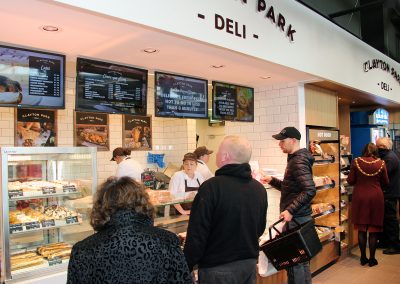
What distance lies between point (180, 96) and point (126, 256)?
291 centimetres

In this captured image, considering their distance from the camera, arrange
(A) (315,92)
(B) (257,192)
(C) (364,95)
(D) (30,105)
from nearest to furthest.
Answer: (B) (257,192)
(D) (30,105)
(A) (315,92)
(C) (364,95)

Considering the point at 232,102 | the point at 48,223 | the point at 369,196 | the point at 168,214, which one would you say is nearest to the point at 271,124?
the point at 232,102

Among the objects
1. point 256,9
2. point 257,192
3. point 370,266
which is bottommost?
point 370,266

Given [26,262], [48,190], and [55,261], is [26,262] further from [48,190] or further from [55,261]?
[48,190]

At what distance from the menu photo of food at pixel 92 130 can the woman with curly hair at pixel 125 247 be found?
225 inches

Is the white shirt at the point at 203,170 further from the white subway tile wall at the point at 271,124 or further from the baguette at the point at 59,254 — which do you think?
the baguette at the point at 59,254

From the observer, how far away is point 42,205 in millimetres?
3688

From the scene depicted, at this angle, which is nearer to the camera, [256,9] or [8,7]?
[8,7]

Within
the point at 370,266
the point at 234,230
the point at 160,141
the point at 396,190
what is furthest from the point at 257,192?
the point at 160,141

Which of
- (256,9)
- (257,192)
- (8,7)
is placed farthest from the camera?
(256,9)

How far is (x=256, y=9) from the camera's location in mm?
3971

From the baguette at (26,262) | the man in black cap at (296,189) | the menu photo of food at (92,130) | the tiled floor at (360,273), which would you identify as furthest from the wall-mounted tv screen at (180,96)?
the menu photo of food at (92,130)

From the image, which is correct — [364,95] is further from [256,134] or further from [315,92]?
[256,134]

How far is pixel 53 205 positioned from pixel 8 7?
1961mm
